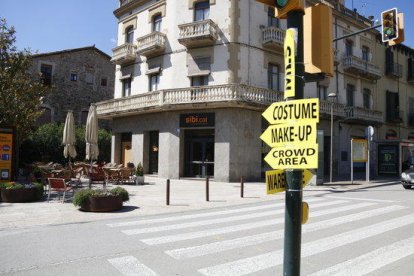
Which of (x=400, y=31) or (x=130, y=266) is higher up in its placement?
(x=400, y=31)

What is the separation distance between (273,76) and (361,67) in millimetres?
9458

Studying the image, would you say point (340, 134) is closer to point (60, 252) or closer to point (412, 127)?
point (412, 127)

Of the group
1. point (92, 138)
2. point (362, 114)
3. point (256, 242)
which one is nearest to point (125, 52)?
point (92, 138)

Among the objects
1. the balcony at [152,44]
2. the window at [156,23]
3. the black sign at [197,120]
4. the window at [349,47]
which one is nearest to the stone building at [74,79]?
the balcony at [152,44]

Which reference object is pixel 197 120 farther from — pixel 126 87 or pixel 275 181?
pixel 275 181

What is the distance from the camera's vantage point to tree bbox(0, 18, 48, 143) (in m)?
17.0

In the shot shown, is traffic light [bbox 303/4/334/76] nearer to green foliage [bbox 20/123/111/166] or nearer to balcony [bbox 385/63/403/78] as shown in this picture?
green foliage [bbox 20/123/111/166]

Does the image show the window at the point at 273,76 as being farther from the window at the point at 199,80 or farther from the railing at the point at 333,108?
the window at the point at 199,80

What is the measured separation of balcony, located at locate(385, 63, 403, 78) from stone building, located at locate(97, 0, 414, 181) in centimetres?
825

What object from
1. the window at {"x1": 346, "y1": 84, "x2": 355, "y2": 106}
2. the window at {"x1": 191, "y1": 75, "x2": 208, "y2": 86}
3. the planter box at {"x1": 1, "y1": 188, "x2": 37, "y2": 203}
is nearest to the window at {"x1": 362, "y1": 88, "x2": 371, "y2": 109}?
the window at {"x1": 346, "y1": 84, "x2": 355, "y2": 106}

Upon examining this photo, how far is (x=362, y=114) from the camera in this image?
27.6m

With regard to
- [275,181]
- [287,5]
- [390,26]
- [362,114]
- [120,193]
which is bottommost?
[120,193]

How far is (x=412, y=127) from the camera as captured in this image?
34.9 m

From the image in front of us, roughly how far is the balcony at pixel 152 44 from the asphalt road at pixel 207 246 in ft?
50.9
